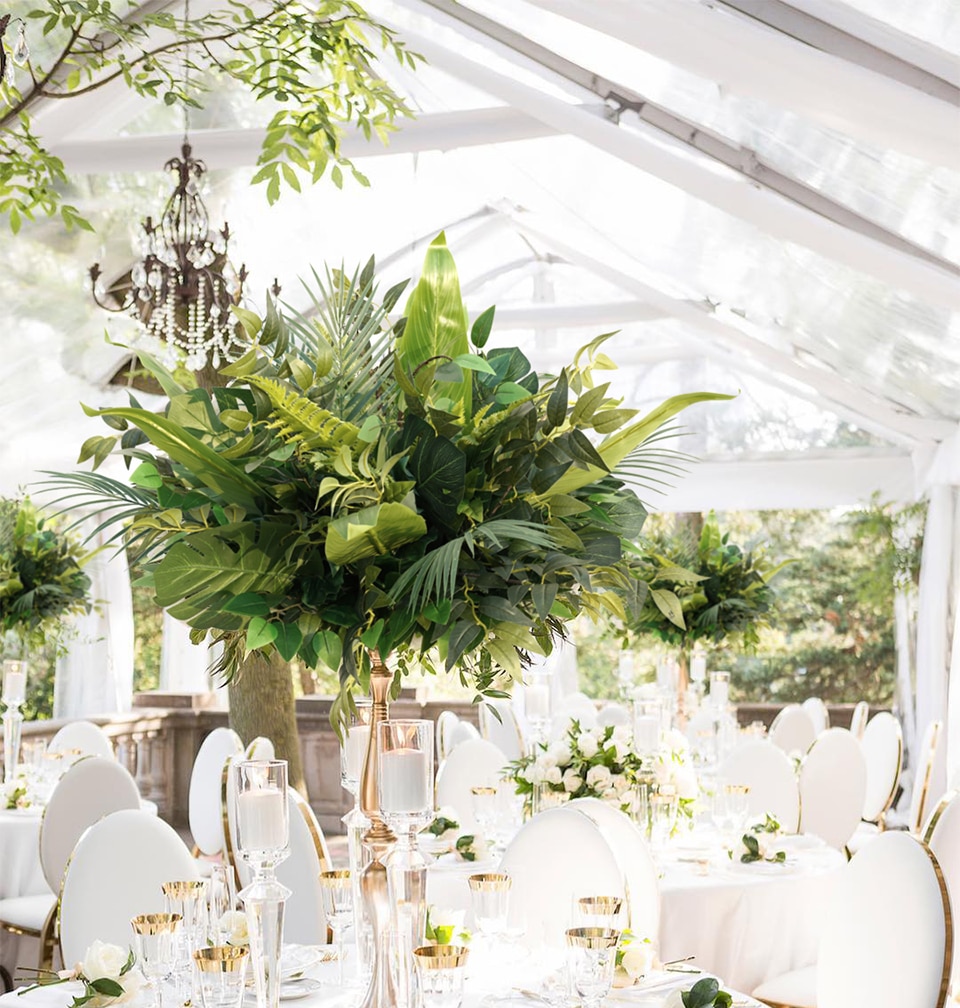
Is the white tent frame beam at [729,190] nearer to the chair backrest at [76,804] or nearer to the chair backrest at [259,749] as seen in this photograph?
the chair backrest at [259,749]

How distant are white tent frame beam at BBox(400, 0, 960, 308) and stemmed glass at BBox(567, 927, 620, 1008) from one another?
9.66ft

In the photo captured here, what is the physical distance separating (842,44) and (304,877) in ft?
8.48

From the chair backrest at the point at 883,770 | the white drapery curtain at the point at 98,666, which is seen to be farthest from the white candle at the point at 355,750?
the white drapery curtain at the point at 98,666

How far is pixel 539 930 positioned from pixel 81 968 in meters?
1.08

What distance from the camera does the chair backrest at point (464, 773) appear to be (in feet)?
17.5

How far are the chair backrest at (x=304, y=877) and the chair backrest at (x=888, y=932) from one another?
1.39 meters

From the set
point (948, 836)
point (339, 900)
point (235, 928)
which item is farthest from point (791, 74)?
point (235, 928)

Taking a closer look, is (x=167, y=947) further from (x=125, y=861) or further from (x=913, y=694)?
(x=913, y=694)

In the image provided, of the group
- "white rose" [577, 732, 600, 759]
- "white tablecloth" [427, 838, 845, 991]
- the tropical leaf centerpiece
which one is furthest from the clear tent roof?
"white tablecloth" [427, 838, 845, 991]

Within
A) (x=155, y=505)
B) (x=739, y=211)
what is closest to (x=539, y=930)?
(x=155, y=505)

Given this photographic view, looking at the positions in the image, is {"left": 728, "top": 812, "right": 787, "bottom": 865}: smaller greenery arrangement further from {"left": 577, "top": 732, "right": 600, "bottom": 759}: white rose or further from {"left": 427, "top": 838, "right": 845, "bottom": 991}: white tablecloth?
{"left": 577, "top": 732, "right": 600, "bottom": 759}: white rose

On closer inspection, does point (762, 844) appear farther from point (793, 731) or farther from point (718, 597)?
point (793, 731)

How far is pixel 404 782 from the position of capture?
1.85 m

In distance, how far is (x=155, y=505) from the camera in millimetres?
2066
